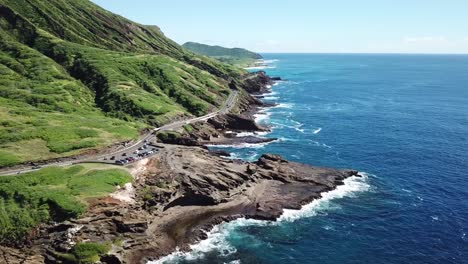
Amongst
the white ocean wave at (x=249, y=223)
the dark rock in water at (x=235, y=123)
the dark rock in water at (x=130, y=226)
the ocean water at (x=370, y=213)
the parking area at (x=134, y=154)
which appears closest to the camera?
the white ocean wave at (x=249, y=223)

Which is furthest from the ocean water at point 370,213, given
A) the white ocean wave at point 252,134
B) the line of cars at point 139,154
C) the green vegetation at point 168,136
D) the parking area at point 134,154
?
the line of cars at point 139,154

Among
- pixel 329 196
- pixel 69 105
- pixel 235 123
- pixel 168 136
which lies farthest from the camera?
pixel 235 123

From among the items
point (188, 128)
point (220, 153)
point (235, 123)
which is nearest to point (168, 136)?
point (188, 128)

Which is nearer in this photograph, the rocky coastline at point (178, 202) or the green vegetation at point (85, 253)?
the green vegetation at point (85, 253)

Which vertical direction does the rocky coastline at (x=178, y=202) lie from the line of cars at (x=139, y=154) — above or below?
below

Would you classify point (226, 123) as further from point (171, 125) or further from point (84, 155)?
point (84, 155)

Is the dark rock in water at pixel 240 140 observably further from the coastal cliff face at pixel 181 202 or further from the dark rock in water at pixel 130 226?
the dark rock in water at pixel 130 226

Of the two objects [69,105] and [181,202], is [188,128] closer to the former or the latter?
[69,105]
